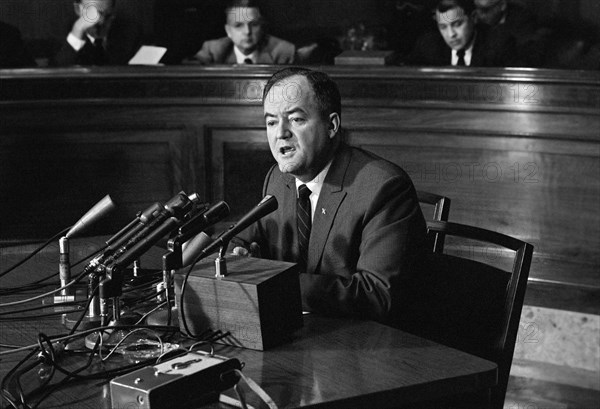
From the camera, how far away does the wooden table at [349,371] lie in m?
1.59

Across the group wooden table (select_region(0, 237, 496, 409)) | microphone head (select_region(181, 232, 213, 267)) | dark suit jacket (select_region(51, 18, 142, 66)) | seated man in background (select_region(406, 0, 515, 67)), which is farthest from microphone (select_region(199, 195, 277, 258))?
dark suit jacket (select_region(51, 18, 142, 66))

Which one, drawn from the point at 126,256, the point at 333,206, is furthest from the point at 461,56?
the point at 126,256

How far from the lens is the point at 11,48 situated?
5.80 meters

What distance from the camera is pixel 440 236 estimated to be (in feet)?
8.27

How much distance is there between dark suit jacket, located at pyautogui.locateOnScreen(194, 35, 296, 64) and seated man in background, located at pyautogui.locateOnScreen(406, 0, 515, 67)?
2.85ft

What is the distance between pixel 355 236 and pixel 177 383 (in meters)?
0.99

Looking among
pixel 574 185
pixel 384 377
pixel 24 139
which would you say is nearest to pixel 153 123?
pixel 24 139

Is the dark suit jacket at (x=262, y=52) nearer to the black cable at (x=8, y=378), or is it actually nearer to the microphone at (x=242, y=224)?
the microphone at (x=242, y=224)

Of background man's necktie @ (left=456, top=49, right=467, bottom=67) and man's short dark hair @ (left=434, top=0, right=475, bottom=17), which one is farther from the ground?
man's short dark hair @ (left=434, top=0, right=475, bottom=17)

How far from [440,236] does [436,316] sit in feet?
1.13

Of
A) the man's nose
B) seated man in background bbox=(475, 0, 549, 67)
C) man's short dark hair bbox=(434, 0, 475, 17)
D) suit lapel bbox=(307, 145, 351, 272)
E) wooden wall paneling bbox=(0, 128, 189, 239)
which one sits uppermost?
man's short dark hair bbox=(434, 0, 475, 17)

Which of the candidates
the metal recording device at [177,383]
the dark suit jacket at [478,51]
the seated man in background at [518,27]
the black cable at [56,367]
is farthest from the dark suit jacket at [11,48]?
the metal recording device at [177,383]

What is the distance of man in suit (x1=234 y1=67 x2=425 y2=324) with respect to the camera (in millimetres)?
2193

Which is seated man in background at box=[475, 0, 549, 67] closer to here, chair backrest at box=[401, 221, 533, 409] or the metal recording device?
chair backrest at box=[401, 221, 533, 409]
